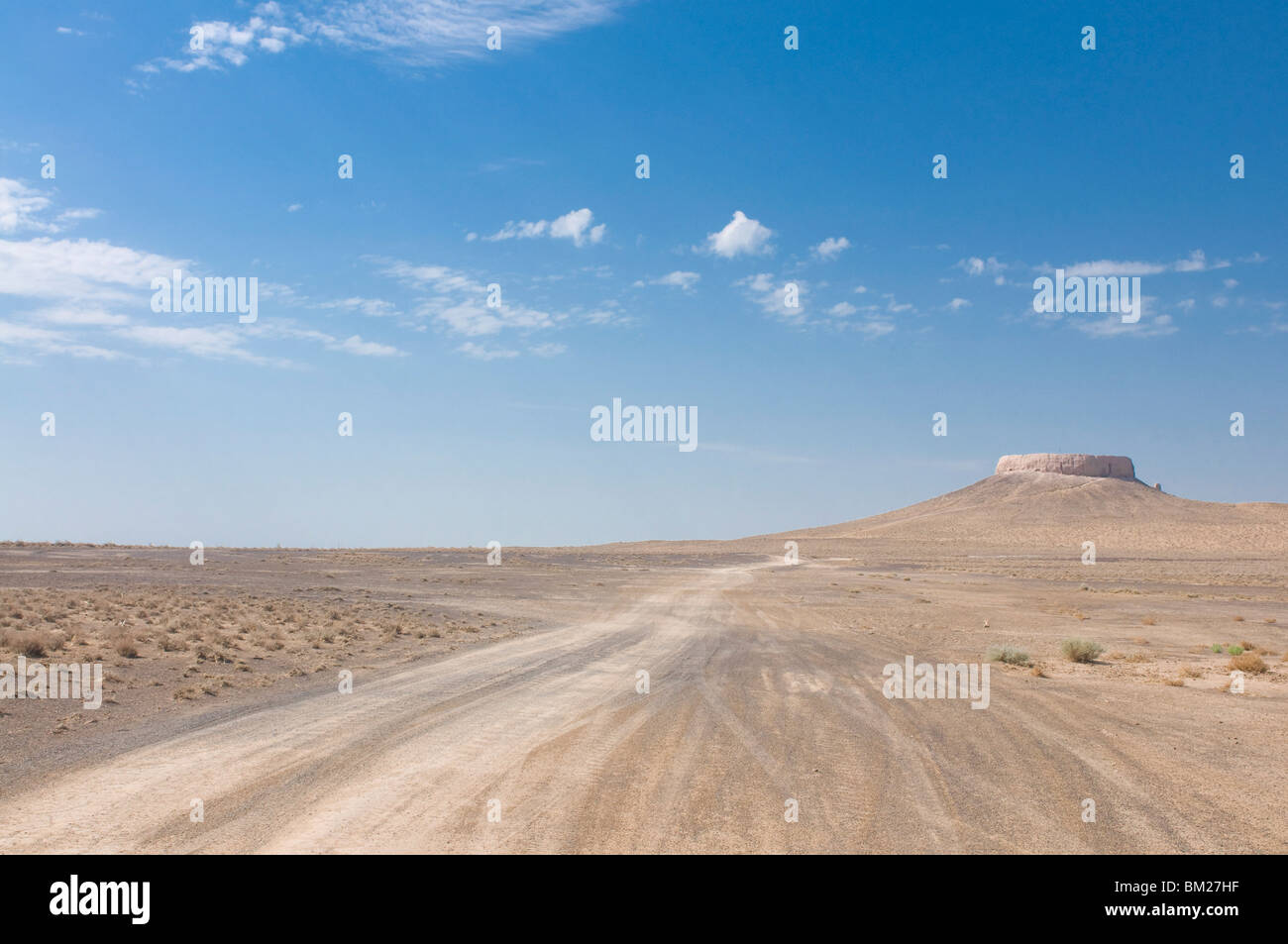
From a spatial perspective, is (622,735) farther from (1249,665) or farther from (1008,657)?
(1249,665)

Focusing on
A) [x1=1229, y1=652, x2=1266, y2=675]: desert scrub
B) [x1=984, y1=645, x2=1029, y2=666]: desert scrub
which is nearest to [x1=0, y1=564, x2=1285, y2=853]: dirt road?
[x1=984, y1=645, x2=1029, y2=666]: desert scrub

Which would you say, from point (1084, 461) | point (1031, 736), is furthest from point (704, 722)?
point (1084, 461)

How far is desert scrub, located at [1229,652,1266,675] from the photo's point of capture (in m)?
18.0

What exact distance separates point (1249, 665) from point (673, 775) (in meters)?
16.1

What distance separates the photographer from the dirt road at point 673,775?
22.8 feet

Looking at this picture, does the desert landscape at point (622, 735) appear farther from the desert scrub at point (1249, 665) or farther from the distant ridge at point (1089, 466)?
the distant ridge at point (1089, 466)

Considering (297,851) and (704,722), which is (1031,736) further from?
(297,851)

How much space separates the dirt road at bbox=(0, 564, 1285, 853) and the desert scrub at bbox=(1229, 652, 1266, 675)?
4.10m

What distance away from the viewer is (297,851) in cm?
644

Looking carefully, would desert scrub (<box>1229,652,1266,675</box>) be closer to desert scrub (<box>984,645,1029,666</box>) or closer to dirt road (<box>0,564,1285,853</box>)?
dirt road (<box>0,564,1285,853</box>)

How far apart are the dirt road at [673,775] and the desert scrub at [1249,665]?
13.5 feet
